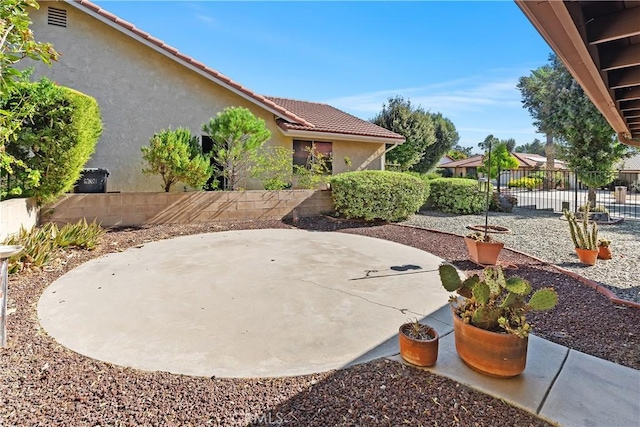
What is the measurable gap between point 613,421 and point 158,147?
942cm

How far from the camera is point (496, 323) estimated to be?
8.77ft

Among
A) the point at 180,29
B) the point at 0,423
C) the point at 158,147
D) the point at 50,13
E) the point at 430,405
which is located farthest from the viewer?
the point at 180,29

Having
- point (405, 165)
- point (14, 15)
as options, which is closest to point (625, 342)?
point (14, 15)

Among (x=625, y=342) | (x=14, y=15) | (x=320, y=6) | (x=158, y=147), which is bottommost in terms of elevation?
(x=625, y=342)

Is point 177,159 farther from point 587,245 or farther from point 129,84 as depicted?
point 587,245

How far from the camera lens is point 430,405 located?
2.32 meters

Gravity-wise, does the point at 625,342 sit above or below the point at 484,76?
below

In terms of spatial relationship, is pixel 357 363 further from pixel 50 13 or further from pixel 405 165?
pixel 405 165

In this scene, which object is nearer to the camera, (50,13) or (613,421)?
(613,421)

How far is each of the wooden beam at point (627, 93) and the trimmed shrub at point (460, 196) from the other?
29.1 feet

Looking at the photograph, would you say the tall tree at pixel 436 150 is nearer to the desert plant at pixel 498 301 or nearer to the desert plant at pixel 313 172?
the desert plant at pixel 313 172

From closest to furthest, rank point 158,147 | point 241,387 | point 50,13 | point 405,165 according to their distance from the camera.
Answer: point 241,387
point 158,147
point 50,13
point 405,165

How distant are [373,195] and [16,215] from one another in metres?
8.29

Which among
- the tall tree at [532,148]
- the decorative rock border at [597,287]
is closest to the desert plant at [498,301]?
the decorative rock border at [597,287]
